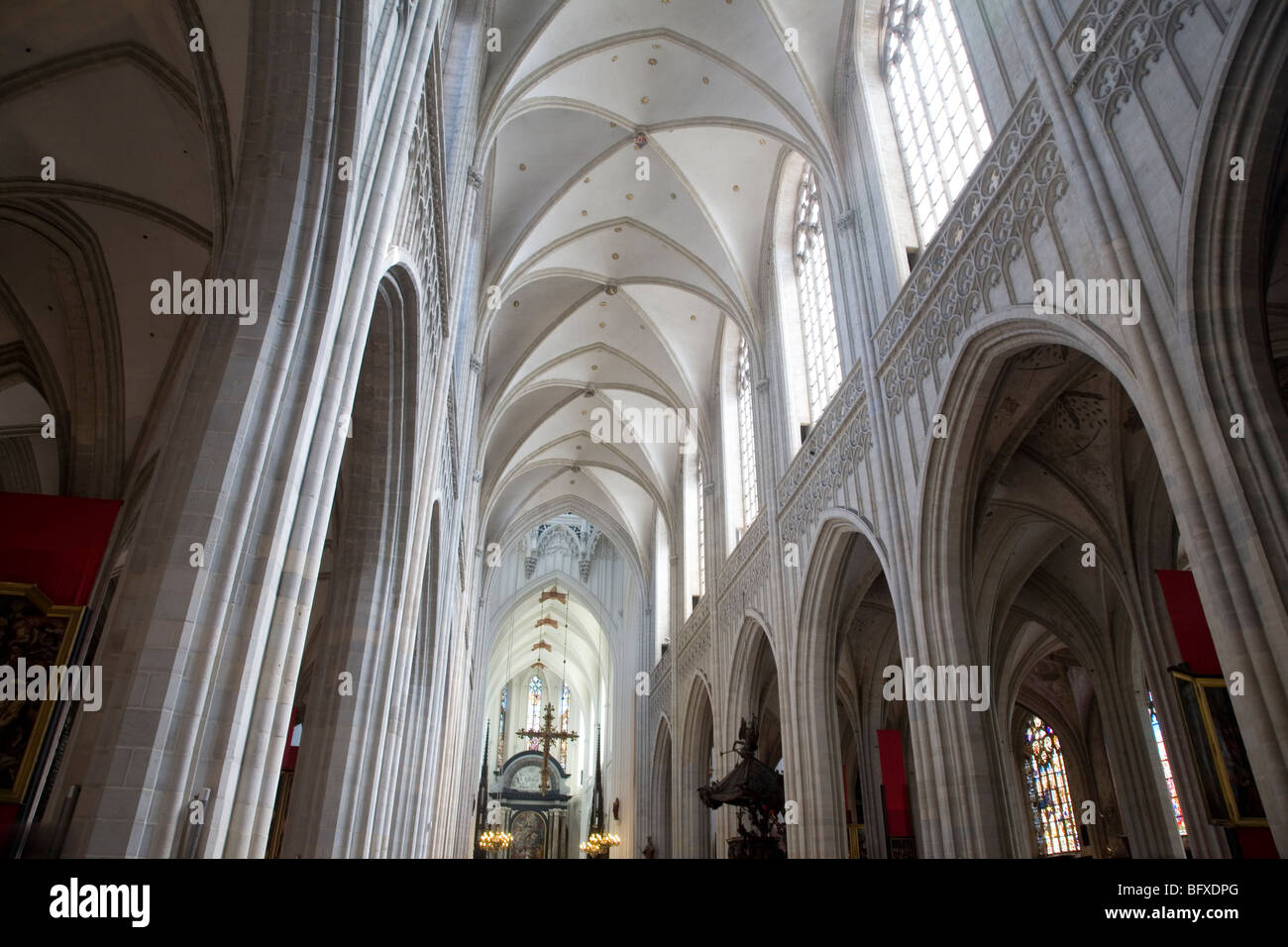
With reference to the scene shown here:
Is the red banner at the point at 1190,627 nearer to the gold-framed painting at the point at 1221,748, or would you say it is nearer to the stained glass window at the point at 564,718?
the gold-framed painting at the point at 1221,748

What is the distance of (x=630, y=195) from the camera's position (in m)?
16.4

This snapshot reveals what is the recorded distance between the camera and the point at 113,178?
822 centimetres

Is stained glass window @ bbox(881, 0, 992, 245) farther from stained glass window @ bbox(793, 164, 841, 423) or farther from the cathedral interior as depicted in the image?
stained glass window @ bbox(793, 164, 841, 423)

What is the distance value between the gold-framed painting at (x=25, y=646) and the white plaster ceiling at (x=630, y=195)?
799 centimetres

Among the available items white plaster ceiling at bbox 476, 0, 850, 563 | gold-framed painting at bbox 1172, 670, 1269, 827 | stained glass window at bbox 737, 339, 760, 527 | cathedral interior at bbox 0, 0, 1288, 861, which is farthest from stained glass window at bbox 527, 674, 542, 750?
gold-framed painting at bbox 1172, 670, 1269, 827

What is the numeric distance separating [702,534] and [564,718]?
23.8m

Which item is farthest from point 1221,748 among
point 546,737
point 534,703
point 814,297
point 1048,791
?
point 534,703

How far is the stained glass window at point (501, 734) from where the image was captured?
130 feet

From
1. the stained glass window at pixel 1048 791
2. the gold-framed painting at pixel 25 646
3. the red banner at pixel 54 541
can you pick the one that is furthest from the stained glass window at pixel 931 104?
the stained glass window at pixel 1048 791

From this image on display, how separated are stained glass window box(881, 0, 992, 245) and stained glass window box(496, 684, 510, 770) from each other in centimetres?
3534

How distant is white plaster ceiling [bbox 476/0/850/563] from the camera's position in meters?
12.3

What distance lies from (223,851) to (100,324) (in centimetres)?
829

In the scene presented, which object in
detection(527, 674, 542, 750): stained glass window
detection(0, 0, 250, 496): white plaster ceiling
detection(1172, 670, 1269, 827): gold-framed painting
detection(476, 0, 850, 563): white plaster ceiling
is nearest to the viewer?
detection(0, 0, 250, 496): white plaster ceiling
